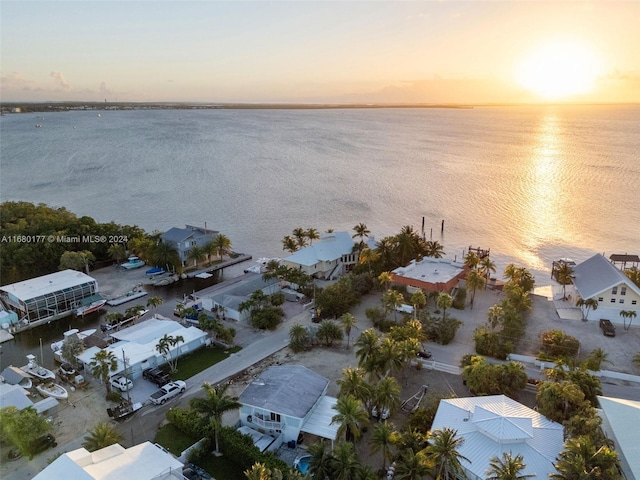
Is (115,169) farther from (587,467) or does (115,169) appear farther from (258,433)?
(587,467)

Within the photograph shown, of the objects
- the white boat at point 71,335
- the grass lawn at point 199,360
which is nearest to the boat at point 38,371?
the white boat at point 71,335

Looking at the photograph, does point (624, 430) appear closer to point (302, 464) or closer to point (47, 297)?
point (302, 464)

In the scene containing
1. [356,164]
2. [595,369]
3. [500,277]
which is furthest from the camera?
[356,164]

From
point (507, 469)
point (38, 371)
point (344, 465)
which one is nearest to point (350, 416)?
point (344, 465)

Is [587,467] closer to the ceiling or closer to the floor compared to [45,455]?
closer to the ceiling

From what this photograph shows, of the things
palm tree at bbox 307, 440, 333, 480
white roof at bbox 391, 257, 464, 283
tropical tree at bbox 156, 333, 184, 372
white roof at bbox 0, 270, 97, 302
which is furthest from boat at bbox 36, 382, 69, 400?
white roof at bbox 391, 257, 464, 283

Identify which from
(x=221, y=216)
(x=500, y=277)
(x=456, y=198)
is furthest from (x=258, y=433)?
(x=456, y=198)

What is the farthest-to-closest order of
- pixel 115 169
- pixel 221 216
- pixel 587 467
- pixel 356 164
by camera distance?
1. pixel 356 164
2. pixel 115 169
3. pixel 221 216
4. pixel 587 467
